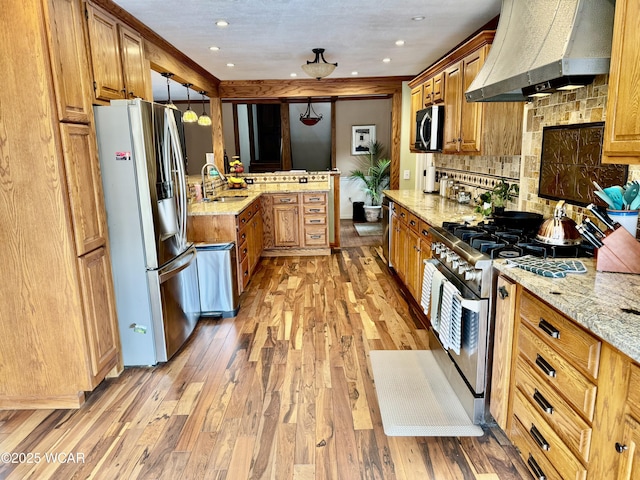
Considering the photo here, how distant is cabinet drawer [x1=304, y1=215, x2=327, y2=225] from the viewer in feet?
18.5

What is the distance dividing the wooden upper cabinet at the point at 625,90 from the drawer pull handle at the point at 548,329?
663 mm

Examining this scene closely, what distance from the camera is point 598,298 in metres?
1.44

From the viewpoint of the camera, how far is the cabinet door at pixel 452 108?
3.55m

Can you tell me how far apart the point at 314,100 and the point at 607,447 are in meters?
8.23

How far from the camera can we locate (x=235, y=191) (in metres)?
5.73

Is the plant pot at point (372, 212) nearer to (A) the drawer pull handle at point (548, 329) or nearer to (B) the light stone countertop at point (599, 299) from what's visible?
(B) the light stone countertop at point (599, 299)

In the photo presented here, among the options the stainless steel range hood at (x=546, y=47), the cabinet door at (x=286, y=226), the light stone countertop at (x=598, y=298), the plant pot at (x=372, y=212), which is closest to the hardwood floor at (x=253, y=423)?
the light stone countertop at (x=598, y=298)

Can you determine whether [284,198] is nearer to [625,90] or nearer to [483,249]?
[483,249]

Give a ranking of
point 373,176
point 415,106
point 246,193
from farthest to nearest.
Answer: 1. point 373,176
2. point 246,193
3. point 415,106

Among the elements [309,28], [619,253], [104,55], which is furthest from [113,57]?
[619,253]

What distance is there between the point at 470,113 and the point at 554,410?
2.43m

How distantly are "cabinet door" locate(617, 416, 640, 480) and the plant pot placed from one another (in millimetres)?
7159

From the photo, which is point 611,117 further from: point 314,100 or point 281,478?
point 314,100

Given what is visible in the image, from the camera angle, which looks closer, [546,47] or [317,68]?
[546,47]
